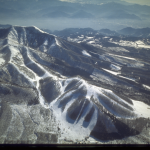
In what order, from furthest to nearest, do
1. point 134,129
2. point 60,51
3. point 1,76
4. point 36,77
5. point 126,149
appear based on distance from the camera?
point 60,51 → point 36,77 → point 1,76 → point 134,129 → point 126,149

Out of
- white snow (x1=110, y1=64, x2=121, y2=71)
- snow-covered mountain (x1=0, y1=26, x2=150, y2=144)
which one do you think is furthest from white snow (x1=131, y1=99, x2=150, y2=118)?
white snow (x1=110, y1=64, x2=121, y2=71)

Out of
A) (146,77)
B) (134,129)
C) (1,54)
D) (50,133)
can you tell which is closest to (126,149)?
(50,133)

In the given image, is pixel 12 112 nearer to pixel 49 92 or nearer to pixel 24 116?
pixel 24 116

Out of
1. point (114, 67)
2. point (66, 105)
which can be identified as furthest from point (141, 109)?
point (114, 67)

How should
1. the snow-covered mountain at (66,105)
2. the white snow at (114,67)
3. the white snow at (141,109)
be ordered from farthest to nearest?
the white snow at (114,67) → the white snow at (141,109) → the snow-covered mountain at (66,105)

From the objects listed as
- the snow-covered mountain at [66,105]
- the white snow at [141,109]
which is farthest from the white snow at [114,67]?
the white snow at [141,109]

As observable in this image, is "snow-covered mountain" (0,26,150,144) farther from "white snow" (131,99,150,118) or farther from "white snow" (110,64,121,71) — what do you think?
"white snow" (110,64,121,71)

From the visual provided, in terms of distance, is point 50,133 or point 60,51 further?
point 60,51

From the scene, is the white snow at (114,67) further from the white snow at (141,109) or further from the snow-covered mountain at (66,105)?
the white snow at (141,109)
